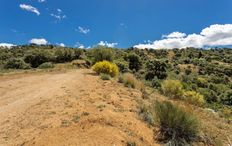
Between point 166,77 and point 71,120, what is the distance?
137 ft

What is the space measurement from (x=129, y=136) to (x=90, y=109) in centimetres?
247

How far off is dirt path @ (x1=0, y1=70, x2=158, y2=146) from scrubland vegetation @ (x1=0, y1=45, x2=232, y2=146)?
82 cm

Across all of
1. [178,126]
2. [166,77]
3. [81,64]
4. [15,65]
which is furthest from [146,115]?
[166,77]

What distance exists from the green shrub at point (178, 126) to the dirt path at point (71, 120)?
1.55 ft

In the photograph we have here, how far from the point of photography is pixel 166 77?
4850 centimetres

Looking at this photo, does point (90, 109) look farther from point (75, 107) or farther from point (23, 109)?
point (23, 109)

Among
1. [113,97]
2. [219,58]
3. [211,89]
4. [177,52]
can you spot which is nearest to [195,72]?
[211,89]

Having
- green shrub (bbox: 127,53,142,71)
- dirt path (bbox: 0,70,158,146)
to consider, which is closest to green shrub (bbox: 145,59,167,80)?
green shrub (bbox: 127,53,142,71)

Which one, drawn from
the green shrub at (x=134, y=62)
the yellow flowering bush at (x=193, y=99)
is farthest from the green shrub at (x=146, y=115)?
the green shrub at (x=134, y=62)

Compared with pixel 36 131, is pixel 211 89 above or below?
below

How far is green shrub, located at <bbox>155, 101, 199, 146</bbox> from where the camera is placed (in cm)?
819

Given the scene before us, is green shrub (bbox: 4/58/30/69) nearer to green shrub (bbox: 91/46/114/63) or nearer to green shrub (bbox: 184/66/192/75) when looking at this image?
green shrub (bbox: 91/46/114/63)

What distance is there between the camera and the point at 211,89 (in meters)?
45.7

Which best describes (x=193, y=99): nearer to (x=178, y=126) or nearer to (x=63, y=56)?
(x=178, y=126)
